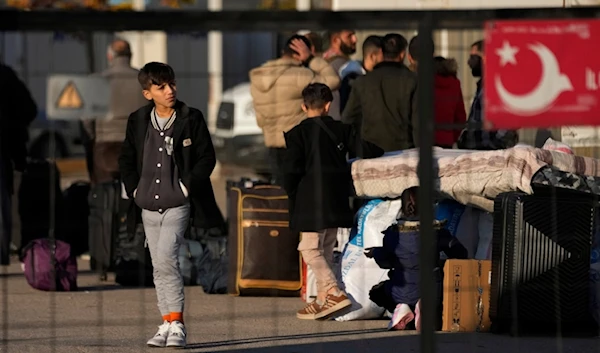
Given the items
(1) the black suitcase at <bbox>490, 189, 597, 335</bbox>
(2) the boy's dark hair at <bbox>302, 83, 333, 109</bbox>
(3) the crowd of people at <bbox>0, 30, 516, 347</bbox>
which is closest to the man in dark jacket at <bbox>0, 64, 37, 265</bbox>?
(3) the crowd of people at <bbox>0, 30, 516, 347</bbox>

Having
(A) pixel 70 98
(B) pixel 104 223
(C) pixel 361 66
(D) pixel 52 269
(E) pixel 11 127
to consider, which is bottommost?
(D) pixel 52 269

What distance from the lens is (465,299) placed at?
8.55 m

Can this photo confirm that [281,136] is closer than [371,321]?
No

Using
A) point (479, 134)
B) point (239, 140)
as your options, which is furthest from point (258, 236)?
point (239, 140)

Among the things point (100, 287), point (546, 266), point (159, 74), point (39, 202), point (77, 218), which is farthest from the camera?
point (39, 202)

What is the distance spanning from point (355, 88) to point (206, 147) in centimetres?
252

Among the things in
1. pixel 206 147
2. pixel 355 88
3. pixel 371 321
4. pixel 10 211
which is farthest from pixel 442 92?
pixel 10 211

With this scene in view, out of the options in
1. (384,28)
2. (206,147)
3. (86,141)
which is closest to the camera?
(384,28)

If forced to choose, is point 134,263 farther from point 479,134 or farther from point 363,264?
point 479,134

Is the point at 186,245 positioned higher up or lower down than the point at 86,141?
lower down

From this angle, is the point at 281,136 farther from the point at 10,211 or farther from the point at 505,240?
the point at 505,240

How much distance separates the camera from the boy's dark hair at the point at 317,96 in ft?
30.0

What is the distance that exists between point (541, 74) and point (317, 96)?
12.1ft

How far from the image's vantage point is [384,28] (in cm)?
596
